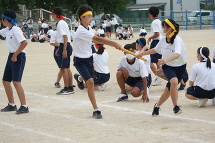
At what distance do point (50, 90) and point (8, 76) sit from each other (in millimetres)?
2820

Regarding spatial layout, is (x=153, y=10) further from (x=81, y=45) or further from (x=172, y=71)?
(x=172, y=71)

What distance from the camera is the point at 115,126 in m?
7.39

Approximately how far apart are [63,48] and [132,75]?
185cm

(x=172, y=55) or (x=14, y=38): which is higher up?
(x=14, y=38)

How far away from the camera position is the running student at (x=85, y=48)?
8055 mm

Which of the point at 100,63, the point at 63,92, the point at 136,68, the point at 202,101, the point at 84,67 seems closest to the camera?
the point at 84,67

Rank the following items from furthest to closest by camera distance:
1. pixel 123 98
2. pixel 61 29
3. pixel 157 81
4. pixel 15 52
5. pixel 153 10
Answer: pixel 157 81, pixel 153 10, pixel 61 29, pixel 123 98, pixel 15 52

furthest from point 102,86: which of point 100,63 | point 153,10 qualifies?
point 153,10

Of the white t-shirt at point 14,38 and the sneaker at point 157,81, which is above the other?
the white t-shirt at point 14,38

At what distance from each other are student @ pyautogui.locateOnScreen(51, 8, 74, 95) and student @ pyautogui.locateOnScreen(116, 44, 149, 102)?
5.01ft

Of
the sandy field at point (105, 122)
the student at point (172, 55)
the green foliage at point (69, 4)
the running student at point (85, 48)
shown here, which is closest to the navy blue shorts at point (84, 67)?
the running student at point (85, 48)

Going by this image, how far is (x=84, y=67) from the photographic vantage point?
8.24 m

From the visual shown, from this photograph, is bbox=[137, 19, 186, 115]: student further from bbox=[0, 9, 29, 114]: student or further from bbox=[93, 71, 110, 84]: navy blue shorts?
bbox=[93, 71, 110, 84]: navy blue shorts

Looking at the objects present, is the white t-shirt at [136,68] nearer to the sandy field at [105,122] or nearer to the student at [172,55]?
the sandy field at [105,122]
